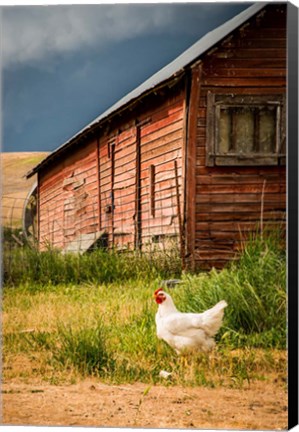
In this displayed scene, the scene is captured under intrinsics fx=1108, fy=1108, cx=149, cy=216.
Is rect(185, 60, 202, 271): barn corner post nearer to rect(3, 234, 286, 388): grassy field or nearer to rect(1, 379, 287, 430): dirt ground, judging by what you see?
rect(3, 234, 286, 388): grassy field

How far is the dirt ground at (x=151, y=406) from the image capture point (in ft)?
21.6

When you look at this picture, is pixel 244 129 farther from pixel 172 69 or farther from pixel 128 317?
pixel 128 317

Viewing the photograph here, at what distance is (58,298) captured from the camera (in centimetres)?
707

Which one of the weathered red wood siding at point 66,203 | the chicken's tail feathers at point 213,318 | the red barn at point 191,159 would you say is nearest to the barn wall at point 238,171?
the red barn at point 191,159

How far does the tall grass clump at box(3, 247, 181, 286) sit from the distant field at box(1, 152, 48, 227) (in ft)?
0.75

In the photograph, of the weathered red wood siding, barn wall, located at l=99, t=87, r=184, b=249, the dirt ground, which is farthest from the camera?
the weathered red wood siding

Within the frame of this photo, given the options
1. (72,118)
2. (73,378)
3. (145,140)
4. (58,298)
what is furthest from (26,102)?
(73,378)

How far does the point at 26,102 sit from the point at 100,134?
549mm

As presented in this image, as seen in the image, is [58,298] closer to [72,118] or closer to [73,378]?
[73,378]

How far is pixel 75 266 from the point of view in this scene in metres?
7.16

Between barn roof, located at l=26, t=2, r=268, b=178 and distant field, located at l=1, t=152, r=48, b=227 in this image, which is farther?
distant field, located at l=1, t=152, r=48, b=227

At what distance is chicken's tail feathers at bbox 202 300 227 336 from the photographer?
21.8 feet

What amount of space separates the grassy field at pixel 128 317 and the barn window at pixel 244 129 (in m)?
0.52

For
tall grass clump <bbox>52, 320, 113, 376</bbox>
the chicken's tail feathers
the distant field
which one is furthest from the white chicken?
the distant field
